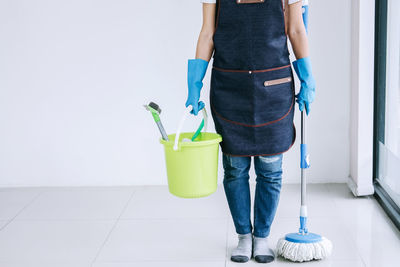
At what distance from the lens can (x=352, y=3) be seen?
318 cm

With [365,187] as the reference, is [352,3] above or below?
above

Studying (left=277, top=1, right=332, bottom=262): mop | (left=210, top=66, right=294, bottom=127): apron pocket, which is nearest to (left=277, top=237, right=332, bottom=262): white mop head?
(left=277, top=1, right=332, bottom=262): mop

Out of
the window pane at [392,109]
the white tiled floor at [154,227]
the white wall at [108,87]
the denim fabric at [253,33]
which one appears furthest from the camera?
the white wall at [108,87]

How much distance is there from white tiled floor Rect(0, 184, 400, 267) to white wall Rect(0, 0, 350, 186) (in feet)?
0.46

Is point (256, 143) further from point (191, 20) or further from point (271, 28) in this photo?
point (191, 20)

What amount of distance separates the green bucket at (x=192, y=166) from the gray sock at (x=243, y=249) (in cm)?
27

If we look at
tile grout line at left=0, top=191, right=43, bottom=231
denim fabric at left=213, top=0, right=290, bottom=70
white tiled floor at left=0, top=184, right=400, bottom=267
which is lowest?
white tiled floor at left=0, top=184, right=400, bottom=267

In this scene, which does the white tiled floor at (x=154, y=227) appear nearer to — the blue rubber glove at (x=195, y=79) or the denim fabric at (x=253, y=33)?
the blue rubber glove at (x=195, y=79)

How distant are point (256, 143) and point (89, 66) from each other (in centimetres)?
143

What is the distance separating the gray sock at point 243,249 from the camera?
2362 mm

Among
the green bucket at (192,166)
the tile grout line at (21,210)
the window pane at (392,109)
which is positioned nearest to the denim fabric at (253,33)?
the green bucket at (192,166)

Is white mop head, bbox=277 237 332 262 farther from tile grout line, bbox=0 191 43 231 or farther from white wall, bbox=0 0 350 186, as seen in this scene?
tile grout line, bbox=0 191 43 231

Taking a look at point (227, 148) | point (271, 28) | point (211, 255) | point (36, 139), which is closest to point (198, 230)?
point (211, 255)

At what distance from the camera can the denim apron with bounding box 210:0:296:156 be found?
2.18 m
